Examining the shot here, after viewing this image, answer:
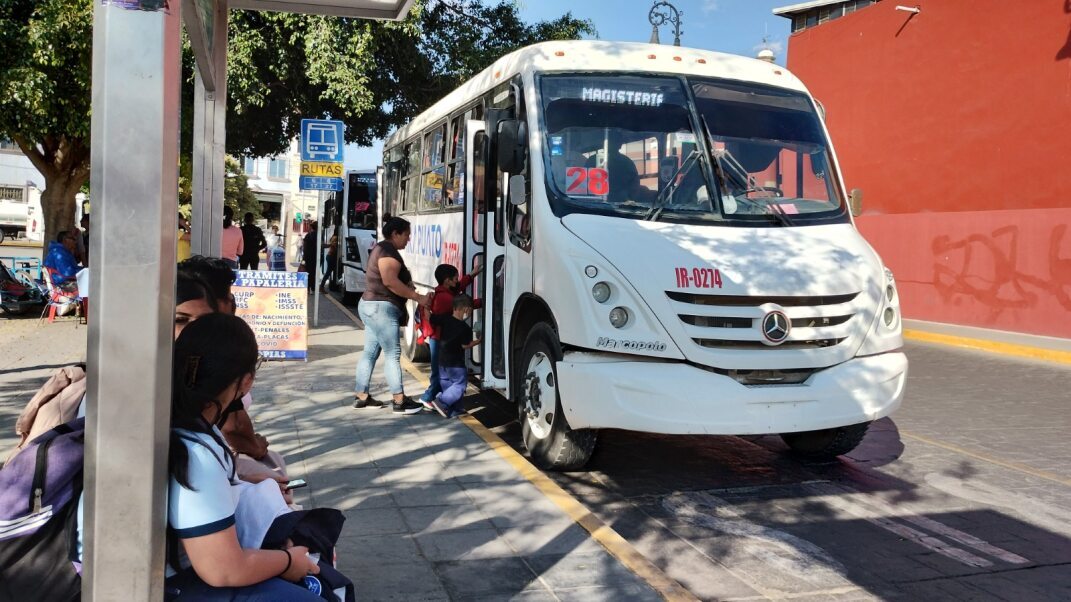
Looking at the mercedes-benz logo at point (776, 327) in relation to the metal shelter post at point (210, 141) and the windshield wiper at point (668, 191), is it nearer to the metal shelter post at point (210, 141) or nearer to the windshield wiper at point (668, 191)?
the windshield wiper at point (668, 191)

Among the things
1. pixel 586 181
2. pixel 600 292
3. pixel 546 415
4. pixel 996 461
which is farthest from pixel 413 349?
pixel 996 461

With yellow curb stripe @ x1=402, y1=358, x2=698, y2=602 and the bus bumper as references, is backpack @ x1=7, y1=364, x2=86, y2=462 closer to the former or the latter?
yellow curb stripe @ x1=402, y1=358, x2=698, y2=602

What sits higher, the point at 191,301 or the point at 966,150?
the point at 966,150

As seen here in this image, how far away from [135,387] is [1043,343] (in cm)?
1491

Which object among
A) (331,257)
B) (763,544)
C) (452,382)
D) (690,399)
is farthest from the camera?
(331,257)

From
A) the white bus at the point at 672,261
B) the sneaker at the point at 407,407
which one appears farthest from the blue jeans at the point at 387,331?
the white bus at the point at 672,261

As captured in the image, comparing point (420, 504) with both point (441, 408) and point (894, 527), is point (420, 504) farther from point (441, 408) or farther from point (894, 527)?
point (894, 527)

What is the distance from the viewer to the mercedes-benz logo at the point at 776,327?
535 cm

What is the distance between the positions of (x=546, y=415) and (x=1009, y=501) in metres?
2.93

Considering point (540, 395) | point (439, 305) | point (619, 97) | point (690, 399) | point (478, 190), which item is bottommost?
point (540, 395)

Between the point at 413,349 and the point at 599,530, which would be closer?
the point at 599,530

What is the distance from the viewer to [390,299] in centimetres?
755

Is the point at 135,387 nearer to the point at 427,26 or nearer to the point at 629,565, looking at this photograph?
the point at 629,565

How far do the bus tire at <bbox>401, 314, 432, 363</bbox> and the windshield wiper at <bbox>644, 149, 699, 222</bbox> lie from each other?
16.5 ft
